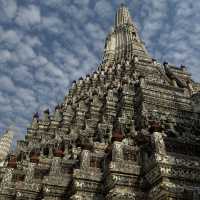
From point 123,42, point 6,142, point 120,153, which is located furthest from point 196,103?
point 6,142

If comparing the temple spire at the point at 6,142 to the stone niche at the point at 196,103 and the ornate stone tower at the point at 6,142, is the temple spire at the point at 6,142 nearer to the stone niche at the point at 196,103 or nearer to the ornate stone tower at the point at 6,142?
the ornate stone tower at the point at 6,142

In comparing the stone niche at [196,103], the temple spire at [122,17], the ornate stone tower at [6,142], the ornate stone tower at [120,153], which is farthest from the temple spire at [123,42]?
the stone niche at [196,103]

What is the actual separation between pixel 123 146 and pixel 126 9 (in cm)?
5744

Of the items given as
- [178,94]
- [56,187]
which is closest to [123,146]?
[56,187]

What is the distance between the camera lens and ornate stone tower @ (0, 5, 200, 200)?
36.9ft

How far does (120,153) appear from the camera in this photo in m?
12.6

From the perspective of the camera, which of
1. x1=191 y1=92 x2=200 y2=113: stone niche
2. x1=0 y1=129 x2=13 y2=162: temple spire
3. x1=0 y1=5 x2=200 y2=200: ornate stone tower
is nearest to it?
x1=0 y1=5 x2=200 y2=200: ornate stone tower

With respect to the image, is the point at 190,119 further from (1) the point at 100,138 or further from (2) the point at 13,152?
(2) the point at 13,152

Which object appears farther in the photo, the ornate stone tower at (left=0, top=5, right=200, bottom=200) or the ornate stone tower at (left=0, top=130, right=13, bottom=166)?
the ornate stone tower at (left=0, top=130, right=13, bottom=166)

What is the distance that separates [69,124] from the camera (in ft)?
94.9

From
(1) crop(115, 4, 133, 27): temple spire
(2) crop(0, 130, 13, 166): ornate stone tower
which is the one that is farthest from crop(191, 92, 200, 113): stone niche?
(1) crop(115, 4, 133, 27): temple spire

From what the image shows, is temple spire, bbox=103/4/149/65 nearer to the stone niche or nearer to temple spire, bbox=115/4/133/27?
temple spire, bbox=115/4/133/27

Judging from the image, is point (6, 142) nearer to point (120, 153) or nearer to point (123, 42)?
point (123, 42)

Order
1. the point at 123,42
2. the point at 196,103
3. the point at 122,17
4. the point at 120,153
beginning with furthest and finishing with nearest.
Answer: the point at 122,17 → the point at 123,42 → the point at 196,103 → the point at 120,153
